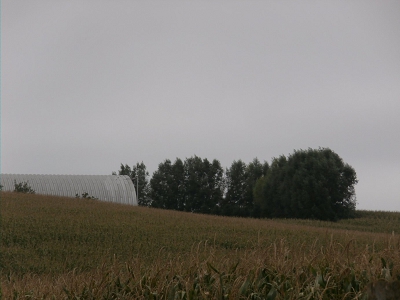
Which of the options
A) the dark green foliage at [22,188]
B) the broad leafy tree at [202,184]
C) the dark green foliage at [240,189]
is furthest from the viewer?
the dark green foliage at [240,189]

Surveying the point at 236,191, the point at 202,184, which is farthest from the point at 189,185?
the point at 236,191

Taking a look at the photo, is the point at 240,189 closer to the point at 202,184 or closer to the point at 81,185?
the point at 202,184

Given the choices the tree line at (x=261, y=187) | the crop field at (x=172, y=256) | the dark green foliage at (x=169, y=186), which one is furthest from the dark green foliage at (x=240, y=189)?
the crop field at (x=172, y=256)

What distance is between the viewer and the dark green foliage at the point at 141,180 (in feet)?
162

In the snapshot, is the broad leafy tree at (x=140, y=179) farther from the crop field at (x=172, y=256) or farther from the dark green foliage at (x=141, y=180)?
the crop field at (x=172, y=256)

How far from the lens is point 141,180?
53281 mm

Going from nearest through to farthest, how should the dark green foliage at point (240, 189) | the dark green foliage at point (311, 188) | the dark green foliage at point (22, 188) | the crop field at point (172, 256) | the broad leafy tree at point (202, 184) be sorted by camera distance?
the crop field at point (172, 256)
the dark green foliage at point (22, 188)
the dark green foliage at point (311, 188)
the broad leafy tree at point (202, 184)
the dark green foliage at point (240, 189)

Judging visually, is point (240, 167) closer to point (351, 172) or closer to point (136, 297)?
point (351, 172)

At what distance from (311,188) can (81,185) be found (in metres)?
17.8

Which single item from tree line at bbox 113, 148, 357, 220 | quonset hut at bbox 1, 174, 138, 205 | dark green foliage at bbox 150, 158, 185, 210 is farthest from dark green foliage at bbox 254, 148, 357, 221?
quonset hut at bbox 1, 174, 138, 205

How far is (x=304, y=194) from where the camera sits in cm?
3997

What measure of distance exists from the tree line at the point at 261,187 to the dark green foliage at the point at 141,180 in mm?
112

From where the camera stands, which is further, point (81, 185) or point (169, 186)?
point (169, 186)

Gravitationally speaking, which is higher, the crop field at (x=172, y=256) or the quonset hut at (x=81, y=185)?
the quonset hut at (x=81, y=185)
